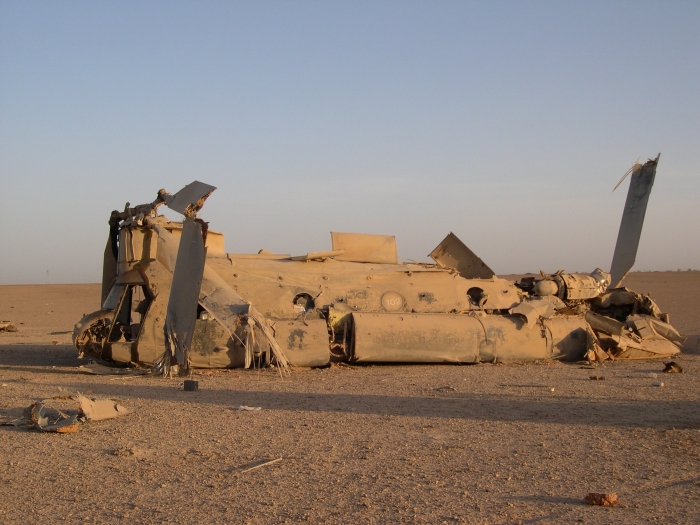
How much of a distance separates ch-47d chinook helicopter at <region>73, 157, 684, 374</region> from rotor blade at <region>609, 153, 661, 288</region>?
1.19 metres

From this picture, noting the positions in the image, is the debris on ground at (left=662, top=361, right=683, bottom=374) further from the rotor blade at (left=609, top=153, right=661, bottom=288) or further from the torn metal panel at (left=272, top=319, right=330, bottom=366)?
the torn metal panel at (left=272, top=319, right=330, bottom=366)

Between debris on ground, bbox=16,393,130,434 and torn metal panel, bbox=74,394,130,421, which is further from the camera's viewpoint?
torn metal panel, bbox=74,394,130,421

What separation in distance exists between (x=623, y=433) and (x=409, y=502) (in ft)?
9.73

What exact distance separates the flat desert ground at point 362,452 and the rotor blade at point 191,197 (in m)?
2.48

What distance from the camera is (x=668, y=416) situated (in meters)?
7.49

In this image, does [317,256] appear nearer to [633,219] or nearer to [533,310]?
[533,310]

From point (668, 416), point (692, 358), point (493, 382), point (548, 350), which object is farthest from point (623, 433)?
point (692, 358)

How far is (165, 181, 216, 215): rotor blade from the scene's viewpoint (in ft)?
31.3

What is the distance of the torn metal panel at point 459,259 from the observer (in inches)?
554

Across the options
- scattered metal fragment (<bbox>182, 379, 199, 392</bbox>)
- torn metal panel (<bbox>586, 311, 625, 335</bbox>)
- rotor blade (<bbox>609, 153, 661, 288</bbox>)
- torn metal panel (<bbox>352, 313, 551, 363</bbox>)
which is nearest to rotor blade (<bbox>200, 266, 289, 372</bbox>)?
scattered metal fragment (<bbox>182, 379, 199, 392</bbox>)

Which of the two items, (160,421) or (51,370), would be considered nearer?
(160,421)

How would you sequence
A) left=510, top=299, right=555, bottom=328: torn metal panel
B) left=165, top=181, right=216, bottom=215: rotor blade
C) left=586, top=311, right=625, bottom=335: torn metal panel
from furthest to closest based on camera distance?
1. left=586, top=311, right=625, bottom=335: torn metal panel
2. left=510, top=299, right=555, bottom=328: torn metal panel
3. left=165, top=181, right=216, bottom=215: rotor blade

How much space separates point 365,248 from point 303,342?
314 centimetres

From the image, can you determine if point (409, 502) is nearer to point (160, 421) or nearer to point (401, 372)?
point (160, 421)
